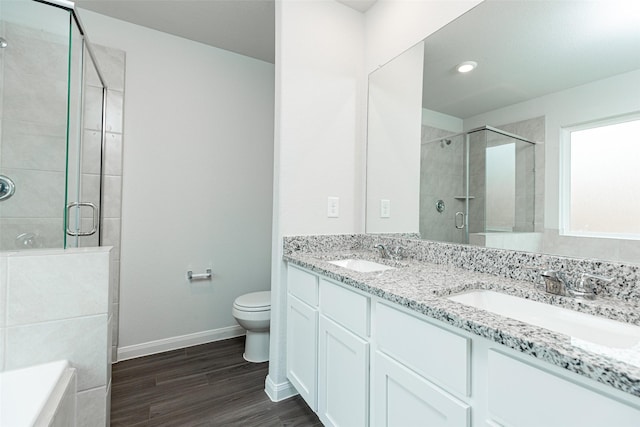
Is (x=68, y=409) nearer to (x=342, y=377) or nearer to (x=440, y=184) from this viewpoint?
(x=342, y=377)

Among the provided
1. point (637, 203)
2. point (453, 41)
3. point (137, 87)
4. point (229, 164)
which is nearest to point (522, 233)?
point (637, 203)

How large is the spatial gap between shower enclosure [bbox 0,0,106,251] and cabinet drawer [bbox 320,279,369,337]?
1.17 metres

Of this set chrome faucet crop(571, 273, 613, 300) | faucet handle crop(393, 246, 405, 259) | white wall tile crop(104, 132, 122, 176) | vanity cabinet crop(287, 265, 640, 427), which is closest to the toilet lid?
vanity cabinet crop(287, 265, 640, 427)

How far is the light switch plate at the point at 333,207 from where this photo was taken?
1.89 meters

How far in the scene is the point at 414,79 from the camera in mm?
1688

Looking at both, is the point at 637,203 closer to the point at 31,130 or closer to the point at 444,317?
the point at 444,317

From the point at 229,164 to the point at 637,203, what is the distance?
8.22 ft

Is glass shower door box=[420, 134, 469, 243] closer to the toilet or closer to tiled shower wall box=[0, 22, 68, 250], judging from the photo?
the toilet

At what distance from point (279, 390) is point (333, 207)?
114 cm

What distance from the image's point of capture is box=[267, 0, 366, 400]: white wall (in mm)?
1731

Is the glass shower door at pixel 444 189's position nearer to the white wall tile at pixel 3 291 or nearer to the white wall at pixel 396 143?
the white wall at pixel 396 143

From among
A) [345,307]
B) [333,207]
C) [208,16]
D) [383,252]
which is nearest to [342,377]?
[345,307]

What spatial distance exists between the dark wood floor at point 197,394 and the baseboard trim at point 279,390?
0.09 feet

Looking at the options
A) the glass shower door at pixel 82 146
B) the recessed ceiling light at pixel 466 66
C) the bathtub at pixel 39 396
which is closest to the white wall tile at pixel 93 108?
the glass shower door at pixel 82 146
